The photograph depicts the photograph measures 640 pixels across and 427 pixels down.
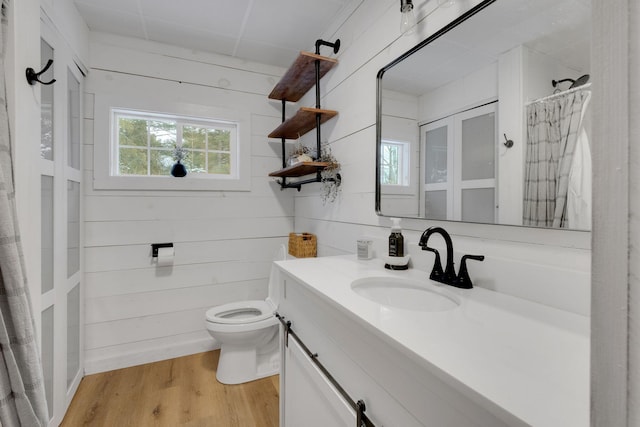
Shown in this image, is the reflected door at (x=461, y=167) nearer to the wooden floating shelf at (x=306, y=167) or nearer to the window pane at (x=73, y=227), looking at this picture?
the wooden floating shelf at (x=306, y=167)

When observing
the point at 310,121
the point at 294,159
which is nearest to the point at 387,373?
the point at 294,159

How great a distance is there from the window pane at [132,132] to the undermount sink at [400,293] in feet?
6.83

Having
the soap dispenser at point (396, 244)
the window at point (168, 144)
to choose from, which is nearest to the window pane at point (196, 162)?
the window at point (168, 144)

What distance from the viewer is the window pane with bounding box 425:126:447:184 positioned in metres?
1.14

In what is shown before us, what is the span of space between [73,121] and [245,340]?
1702mm

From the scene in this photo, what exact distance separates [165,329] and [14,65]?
1.88 meters

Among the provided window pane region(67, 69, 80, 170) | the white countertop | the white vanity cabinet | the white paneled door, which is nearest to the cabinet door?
the white vanity cabinet

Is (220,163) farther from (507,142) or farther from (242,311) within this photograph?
(507,142)

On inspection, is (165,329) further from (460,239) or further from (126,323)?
(460,239)

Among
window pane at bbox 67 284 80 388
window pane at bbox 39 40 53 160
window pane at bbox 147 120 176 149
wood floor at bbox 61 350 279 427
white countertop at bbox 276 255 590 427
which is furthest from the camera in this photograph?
window pane at bbox 147 120 176 149

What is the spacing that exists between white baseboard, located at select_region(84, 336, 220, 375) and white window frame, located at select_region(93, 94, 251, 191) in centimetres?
119

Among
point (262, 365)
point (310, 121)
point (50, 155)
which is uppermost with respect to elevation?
point (310, 121)

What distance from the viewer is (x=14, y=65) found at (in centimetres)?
94

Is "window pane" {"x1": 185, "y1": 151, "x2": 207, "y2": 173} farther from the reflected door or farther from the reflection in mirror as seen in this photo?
the reflected door
